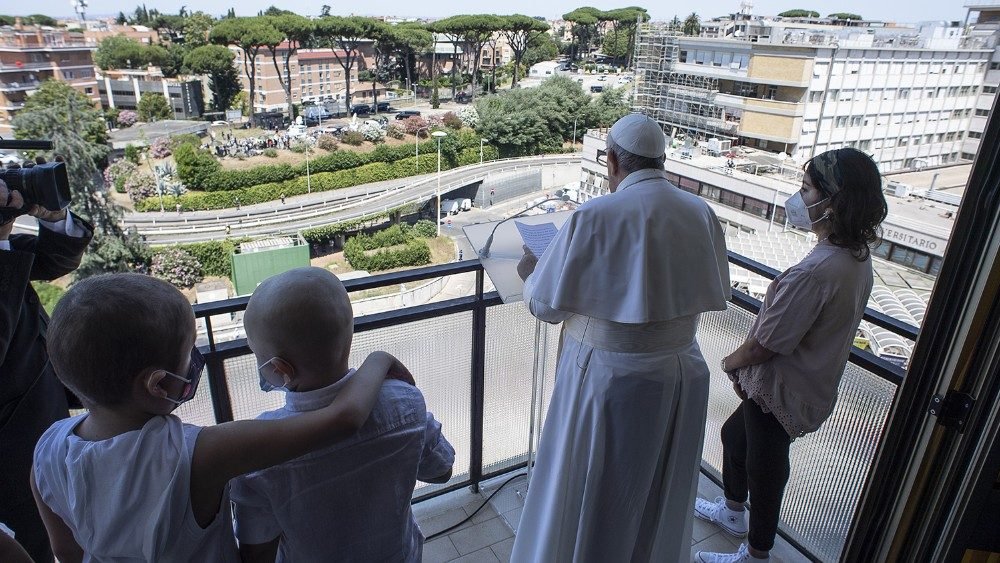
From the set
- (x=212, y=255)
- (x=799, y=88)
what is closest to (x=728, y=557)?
(x=212, y=255)

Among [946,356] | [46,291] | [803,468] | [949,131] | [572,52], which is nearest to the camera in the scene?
[946,356]

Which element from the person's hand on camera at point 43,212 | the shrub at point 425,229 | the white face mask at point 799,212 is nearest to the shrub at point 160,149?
the shrub at point 425,229

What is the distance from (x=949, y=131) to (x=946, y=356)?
1614cm

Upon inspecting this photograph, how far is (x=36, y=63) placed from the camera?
23656mm

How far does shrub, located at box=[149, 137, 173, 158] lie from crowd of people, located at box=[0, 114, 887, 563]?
24.6m

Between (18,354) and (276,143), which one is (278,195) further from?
(18,354)

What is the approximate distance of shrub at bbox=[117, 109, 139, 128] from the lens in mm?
26188

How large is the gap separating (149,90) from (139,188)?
1095 cm

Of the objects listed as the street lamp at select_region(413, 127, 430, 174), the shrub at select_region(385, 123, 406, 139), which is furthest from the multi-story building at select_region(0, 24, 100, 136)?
the street lamp at select_region(413, 127, 430, 174)

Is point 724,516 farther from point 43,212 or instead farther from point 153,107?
point 153,107

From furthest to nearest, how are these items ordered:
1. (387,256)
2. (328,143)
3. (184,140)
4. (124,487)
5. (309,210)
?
(328,143)
(184,140)
(309,210)
(387,256)
(124,487)

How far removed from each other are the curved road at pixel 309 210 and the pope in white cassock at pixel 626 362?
767 inches


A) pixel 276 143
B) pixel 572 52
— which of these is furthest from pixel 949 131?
pixel 572 52

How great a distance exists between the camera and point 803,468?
5.41ft
